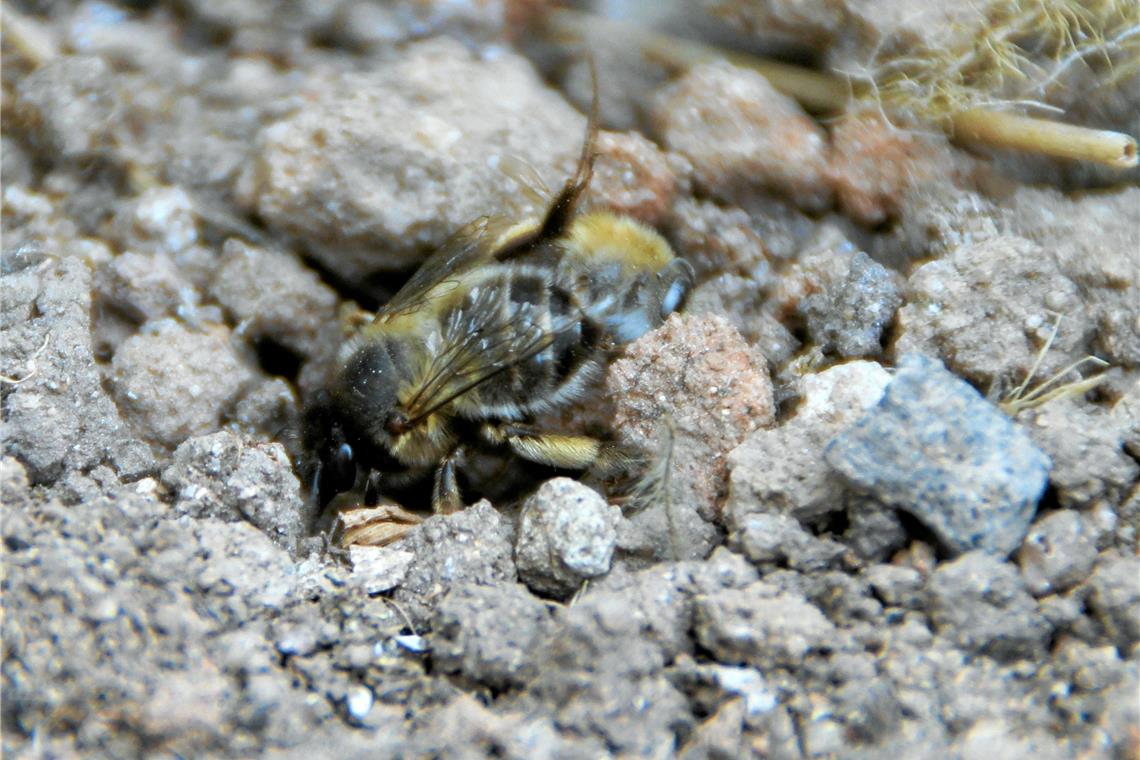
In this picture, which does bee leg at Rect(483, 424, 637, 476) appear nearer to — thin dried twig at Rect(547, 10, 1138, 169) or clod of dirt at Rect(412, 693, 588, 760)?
clod of dirt at Rect(412, 693, 588, 760)

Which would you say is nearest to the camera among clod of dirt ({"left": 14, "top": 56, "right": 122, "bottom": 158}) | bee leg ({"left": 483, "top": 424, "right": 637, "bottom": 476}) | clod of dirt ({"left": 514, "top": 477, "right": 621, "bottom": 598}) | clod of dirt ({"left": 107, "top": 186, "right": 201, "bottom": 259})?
clod of dirt ({"left": 514, "top": 477, "right": 621, "bottom": 598})

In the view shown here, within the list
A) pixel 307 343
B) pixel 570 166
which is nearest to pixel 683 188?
pixel 570 166

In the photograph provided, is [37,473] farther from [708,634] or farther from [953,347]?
[953,347]

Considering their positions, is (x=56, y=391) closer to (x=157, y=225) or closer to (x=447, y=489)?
(x=157, y=225)

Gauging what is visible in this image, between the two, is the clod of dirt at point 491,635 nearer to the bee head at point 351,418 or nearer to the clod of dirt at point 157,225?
the bee head at point 351,418

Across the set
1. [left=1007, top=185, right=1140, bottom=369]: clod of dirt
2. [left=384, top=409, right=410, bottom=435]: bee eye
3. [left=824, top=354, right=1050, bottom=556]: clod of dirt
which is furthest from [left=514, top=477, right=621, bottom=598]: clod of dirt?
[left=1007, top=185, right=1140, bottom=369]: clod of dirt

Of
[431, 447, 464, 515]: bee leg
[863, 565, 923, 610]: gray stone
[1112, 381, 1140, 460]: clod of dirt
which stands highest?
[1112, 381, 1140, 460]: clod of dirt

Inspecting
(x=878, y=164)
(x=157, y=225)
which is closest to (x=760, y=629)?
(x=878, y=164)
